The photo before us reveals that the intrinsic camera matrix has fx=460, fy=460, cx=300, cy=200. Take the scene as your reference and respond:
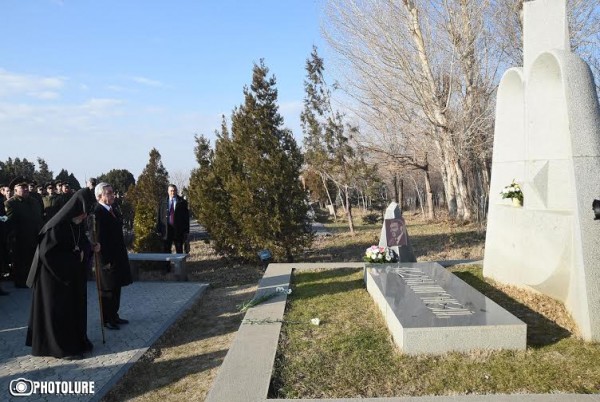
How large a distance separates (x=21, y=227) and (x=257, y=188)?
15.4ft

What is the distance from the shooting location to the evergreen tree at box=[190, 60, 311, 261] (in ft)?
34.1

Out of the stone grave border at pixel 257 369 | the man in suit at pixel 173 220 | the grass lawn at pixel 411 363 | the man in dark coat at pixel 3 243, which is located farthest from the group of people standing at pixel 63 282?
the man in suit at pixel 173 220

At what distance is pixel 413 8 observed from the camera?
1775 cm

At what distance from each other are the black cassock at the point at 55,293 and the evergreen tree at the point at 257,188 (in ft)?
18.0

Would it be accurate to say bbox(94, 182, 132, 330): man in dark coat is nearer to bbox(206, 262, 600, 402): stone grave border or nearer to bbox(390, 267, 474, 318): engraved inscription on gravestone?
bbox(206, 262, 600, 402): stone grave border

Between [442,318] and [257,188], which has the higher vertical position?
[257,188]

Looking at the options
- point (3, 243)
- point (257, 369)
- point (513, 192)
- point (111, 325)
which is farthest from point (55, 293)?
point (513, 192)

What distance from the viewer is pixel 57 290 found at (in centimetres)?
494

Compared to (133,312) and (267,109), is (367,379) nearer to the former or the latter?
(133,312)

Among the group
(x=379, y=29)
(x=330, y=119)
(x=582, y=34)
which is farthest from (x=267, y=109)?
(x=582, y=34)

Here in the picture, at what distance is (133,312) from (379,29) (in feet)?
48.6

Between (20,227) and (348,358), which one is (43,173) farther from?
(348,358)

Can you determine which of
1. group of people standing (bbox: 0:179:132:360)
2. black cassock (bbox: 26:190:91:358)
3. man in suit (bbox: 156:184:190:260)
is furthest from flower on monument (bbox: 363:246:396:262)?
black cassock (bbox: 26:190:91:358)

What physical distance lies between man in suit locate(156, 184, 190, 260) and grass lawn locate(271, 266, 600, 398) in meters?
5.25
